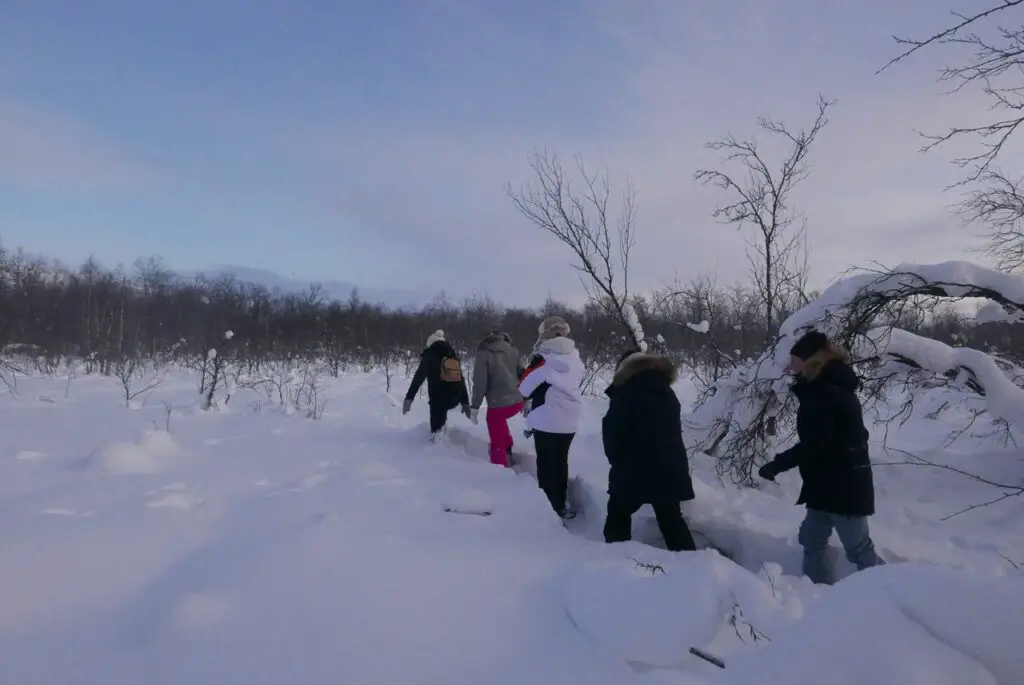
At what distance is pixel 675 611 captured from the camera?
2.24 m

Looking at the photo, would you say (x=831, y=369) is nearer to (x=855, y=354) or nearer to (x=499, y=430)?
(x=855, y=354)

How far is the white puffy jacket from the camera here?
499cm

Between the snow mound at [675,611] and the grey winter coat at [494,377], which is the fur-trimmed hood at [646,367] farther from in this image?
the grey winter coat at [494,377]

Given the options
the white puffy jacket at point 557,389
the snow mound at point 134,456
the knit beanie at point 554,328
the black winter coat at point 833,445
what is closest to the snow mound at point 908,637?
the black winter coat at point 833,445

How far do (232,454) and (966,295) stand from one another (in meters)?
6.07

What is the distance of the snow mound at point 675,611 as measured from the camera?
7.26ft

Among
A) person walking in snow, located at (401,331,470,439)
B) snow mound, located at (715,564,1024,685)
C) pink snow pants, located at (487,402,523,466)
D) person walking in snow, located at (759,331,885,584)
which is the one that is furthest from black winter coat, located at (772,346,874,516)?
person walking in snow, located at (401,331,470,439)

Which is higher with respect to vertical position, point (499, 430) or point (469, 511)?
point (499, 430)

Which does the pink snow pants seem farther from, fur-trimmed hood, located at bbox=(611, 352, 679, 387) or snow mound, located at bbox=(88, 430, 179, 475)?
snow mound, located at bbox=(88, 430, 179, 475)

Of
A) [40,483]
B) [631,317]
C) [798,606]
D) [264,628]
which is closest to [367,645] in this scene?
[264,628]

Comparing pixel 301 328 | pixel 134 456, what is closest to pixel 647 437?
pixel 134 456

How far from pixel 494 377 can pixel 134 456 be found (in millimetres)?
3119

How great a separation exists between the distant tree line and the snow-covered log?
319 millimetres

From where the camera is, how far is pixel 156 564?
2.81 m
